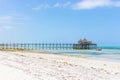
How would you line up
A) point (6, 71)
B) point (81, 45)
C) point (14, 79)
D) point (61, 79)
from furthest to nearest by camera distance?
point (81, 45) < point (6, 71) < point (61, 79) < point (14, 79)

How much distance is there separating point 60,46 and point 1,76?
86.8 meters

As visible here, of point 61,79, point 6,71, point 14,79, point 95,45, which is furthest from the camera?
point 95,45

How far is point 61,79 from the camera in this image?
9.91m

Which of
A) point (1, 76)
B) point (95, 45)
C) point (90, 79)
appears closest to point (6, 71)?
point (1, 76)

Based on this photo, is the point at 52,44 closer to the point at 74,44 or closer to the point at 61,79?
the point at 74,44

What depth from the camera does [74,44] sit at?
94.3m

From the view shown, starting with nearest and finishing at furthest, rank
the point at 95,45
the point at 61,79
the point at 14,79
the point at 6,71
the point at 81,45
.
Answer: the point at 14,79 < the point at 61,79 < the point at 6,71 < the point at 81,45 < the point at 95,45

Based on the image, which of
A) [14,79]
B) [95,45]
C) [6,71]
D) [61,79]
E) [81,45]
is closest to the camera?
[14,79]

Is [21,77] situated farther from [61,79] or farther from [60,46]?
[60,46]

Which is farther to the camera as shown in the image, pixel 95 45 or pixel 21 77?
pixel 95 45

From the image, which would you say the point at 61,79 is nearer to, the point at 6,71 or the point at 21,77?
the point at 21,77

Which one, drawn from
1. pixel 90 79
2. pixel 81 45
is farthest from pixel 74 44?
pixel 90 79

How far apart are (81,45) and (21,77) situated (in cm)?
8281

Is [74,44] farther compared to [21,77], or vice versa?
[74,44]
